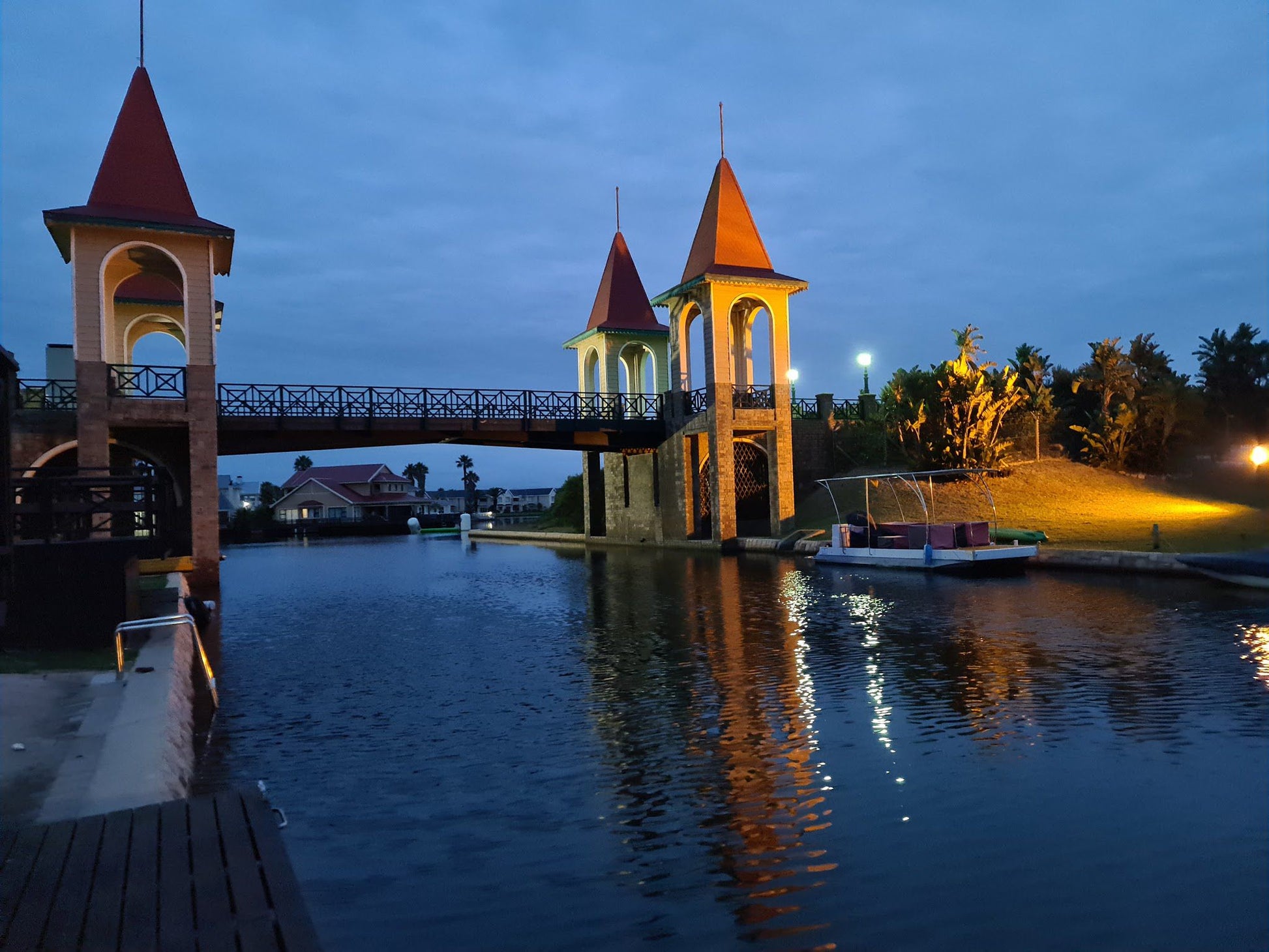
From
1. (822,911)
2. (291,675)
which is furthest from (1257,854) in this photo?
(291,675)

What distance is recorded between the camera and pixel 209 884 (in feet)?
13.6

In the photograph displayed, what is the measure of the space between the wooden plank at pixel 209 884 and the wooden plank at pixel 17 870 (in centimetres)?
71

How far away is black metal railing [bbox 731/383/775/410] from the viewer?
35.9 meters

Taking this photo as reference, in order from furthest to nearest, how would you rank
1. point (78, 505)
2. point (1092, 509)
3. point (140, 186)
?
point (1092, 509) → point (140, 186) → point (78, 505)

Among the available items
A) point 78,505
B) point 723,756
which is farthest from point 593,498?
point 723,756

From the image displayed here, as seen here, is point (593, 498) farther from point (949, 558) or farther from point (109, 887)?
point (109, 887)

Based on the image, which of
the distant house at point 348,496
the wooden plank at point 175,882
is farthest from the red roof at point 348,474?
the wooden plank at point 175,882

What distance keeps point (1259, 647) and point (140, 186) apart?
1169 inches

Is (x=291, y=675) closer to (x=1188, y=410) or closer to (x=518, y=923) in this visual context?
(x=518, y=923)

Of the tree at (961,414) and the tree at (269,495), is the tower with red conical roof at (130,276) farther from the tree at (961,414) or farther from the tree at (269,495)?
the tree at (269,495)

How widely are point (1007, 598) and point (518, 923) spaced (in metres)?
15.6

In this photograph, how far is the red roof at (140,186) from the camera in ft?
81.1

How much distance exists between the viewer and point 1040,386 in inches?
1673

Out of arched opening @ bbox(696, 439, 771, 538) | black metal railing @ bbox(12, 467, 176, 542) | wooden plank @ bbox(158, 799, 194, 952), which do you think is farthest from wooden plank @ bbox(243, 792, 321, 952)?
arched opening @ bbox(696, 439, 771, 538)
